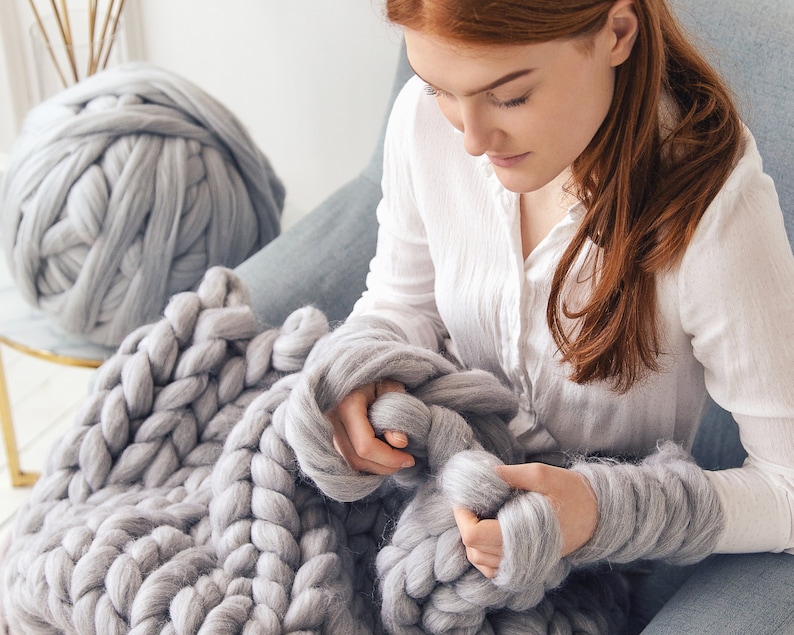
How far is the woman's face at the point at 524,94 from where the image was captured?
551 mm

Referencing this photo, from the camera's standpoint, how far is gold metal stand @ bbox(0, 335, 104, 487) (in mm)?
1138

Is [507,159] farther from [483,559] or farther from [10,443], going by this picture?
[10,443]

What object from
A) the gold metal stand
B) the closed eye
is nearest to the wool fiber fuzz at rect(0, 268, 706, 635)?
the closed eye

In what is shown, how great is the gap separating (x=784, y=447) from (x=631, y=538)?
0.48 ft

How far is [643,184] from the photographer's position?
26.0 inches

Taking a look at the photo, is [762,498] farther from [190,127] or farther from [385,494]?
[190,127]

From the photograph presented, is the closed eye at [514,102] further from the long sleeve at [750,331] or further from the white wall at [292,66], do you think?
the white wall at [292,66]

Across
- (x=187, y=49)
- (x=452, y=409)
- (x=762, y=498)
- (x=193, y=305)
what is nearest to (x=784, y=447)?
(x=762, y=498)

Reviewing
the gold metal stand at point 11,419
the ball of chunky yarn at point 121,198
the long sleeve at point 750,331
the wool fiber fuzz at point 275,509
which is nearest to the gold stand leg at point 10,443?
the gold metal stand at point 11,419

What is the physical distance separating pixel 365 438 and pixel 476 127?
245mm

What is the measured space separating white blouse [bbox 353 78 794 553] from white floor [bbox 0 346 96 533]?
856mm

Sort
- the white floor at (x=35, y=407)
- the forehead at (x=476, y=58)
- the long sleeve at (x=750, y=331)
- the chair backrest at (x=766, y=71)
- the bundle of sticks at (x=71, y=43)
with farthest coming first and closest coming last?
the white floor at (x=35, y=407)
the bundle of sticks at (x=71, y=43)
the chair backrest at (x=766, y=71)
the long sleeve at (x=750, y=331)
the forehead at (x=476, y=58)

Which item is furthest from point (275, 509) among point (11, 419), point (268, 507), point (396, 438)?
point (11, 419)

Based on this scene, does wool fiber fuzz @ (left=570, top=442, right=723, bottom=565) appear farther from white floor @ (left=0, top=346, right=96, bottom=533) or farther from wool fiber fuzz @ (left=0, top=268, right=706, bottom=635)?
white floor @ (left=0, top=346, right=96, bottom=533)
